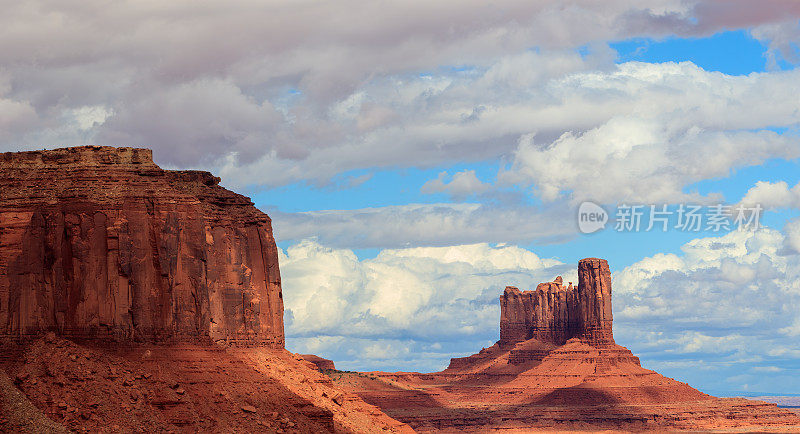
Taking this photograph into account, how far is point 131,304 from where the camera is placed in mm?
90375

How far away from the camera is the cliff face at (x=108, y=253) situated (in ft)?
294

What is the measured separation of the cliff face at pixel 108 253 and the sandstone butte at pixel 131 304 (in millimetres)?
86

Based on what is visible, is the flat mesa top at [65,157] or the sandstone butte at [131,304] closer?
the sandstone butte at [131,304]

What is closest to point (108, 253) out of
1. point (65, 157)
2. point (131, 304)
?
point (131, 304)

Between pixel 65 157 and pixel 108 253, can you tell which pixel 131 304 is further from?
pixel 65 157

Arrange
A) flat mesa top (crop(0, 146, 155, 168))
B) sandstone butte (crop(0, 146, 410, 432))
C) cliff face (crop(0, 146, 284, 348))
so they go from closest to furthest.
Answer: sandstone butte (crop(0, 146, 410, 432))
cliff face (crop(0, 146, 284, 348))
flat mesa top (crop(0, 146, 155, 168))

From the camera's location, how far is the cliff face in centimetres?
8962

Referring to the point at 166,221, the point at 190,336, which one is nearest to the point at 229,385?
the point at 190,336

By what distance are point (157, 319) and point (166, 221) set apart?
6.47m

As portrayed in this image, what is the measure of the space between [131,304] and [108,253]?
3517mm

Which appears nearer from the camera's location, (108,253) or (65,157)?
(108,253)

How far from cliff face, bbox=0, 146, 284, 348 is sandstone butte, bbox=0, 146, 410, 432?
0.28 feet

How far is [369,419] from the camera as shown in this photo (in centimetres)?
10344

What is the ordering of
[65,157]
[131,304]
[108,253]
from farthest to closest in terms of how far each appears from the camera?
[65,157] < [108,253] < [131,304]
